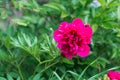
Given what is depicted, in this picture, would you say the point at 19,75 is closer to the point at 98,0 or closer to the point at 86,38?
the point at 86,38

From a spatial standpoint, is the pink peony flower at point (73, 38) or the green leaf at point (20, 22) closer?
the pink peony flower at point (73, 38)

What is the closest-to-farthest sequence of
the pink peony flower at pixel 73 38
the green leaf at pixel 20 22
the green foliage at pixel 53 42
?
the pink peony flower at pixel 73 38
the green foliage at pixel 53 42
the green leaf at pixel 20 22

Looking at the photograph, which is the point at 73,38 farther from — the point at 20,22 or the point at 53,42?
the point at 20,22

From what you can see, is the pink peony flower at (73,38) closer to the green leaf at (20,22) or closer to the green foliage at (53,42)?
the green foliage at (53,42)

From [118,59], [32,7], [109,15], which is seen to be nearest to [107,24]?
[109,15]

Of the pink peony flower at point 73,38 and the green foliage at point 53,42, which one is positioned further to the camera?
the green foliage at point 53,42

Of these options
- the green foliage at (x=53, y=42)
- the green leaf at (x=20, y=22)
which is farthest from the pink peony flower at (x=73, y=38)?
the green leaf at (x=20, y=22)

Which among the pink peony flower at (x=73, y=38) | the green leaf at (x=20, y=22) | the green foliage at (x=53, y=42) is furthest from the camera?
the green leaf at (x=20, y=22)
